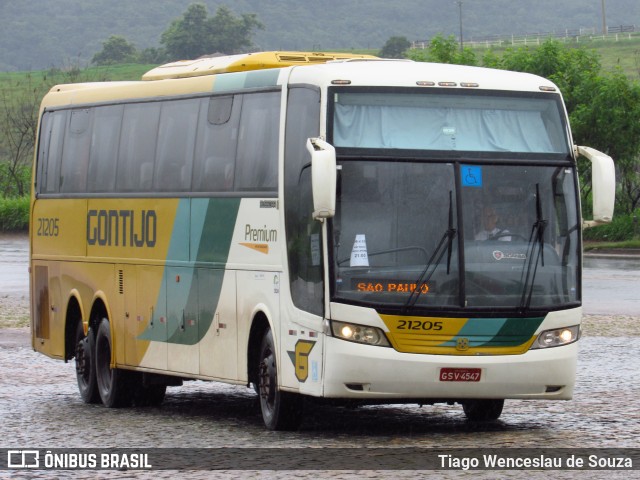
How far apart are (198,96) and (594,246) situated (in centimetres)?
3544

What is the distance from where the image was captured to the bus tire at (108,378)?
16188 millimetres

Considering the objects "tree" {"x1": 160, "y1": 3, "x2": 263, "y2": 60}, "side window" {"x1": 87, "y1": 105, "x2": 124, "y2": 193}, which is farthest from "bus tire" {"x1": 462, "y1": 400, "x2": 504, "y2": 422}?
"tree" {"x1": 160, "y1": 3, "x2": 263, "y2": 60}

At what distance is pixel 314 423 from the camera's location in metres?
13.6

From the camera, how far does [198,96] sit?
586 inches

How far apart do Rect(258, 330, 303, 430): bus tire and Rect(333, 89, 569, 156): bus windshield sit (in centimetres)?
194

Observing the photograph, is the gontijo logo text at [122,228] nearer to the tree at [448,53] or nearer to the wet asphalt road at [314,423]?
the wet asphalt road at [314,423]

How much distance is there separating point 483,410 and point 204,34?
553 ft

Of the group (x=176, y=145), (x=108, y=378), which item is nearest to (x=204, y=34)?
(x=108, y=378)

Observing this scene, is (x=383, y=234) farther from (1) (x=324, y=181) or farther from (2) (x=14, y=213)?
(2) (x=14, y=213)

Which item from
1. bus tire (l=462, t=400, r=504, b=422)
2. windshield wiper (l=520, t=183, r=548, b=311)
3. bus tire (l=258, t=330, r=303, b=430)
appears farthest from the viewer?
bus tire (l=462, t=400, r=504, b=422)

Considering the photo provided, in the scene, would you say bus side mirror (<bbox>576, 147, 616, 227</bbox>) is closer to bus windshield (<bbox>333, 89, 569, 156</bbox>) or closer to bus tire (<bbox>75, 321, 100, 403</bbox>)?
bus windshield (<bbox>333, 89, 569, 156</bbox>)

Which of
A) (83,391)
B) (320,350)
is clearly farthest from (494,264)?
(83,391)

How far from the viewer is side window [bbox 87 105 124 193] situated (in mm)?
16531

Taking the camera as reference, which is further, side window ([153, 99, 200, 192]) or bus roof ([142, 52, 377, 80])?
side window ([153, 99, 200, 192])
